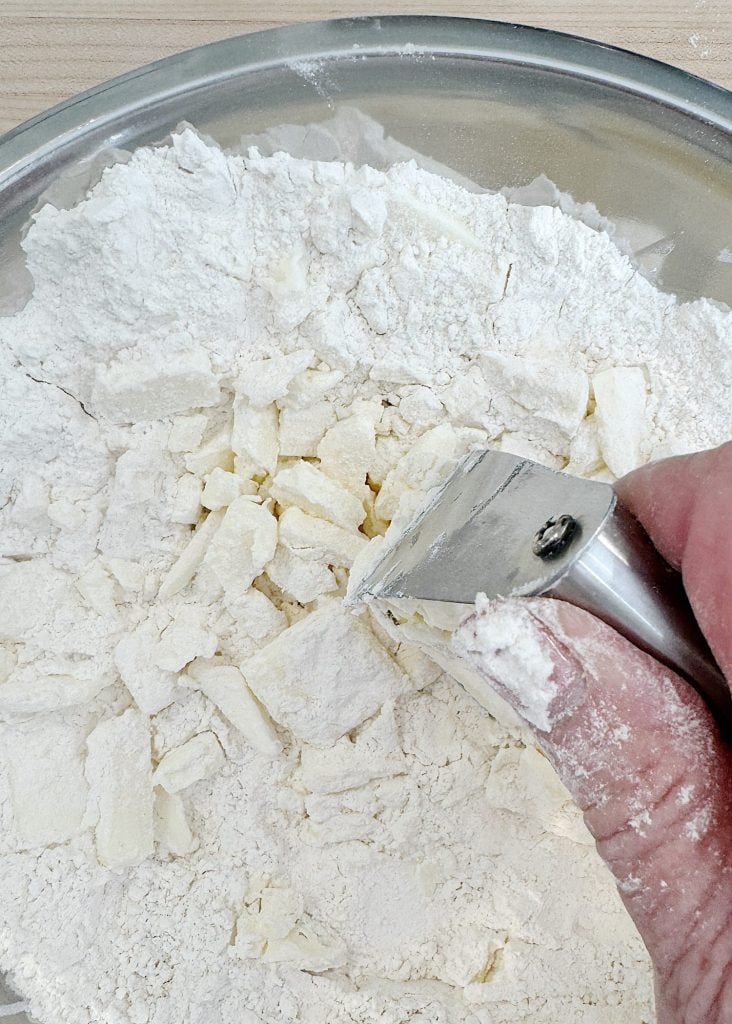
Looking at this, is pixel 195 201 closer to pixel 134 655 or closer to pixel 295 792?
pixel 134 655

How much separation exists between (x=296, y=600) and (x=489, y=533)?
301 mm

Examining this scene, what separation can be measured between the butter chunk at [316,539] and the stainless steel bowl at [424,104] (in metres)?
0.36

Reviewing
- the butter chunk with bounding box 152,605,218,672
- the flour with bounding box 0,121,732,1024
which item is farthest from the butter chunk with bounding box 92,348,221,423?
the butter chunk with bounding box 152,605,218,672

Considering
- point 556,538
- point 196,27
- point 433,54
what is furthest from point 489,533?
point 196,27

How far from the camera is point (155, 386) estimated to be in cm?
80

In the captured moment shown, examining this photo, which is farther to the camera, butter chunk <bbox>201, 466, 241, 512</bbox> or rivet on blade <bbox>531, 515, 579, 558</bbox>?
butter chunk <bbox>201, 466, 241, 512</bbox>

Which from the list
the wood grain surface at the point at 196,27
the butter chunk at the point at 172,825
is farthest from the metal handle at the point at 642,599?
the wood grain surface at the point at 196,27

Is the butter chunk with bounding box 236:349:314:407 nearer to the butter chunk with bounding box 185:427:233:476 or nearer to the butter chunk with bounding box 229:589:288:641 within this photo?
the butter chunk with bounding box 185:427:233:476

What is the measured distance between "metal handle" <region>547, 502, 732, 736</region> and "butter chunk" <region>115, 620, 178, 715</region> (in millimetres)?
453

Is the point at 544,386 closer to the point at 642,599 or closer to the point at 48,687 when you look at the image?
the point at 642,599

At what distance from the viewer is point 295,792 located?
0.82m

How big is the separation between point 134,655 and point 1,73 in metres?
0.73

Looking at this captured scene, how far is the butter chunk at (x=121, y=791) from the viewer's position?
31.5 inches

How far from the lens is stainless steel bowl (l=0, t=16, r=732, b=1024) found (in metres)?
0.78
